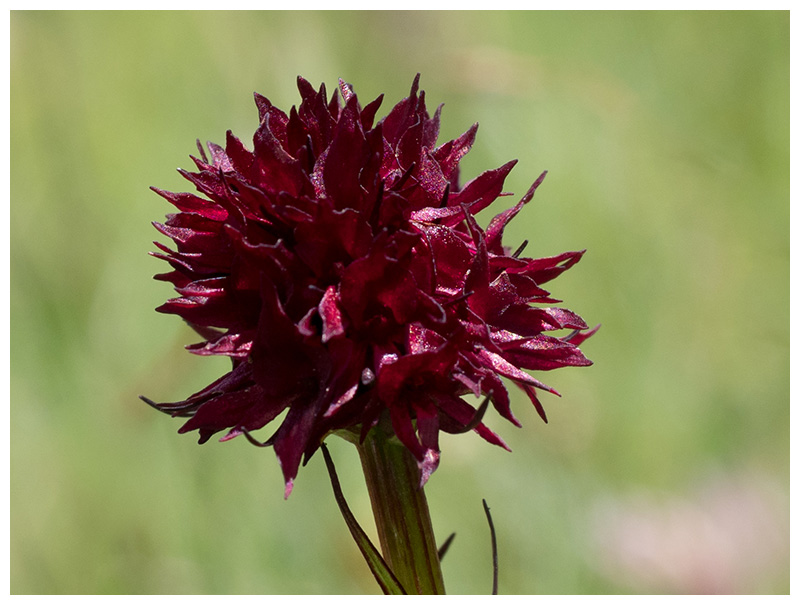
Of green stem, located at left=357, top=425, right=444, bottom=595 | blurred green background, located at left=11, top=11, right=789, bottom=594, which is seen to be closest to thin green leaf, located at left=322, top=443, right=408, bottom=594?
green stem, located at left=357, top=425, right=444, bottom=595

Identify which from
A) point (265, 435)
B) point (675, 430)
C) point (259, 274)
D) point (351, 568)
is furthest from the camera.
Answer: point (675, 430)

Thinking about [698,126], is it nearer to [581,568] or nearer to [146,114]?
[581,568]

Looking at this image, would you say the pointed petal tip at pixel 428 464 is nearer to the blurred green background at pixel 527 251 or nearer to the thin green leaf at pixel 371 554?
the thin green leaf at pixel 371 554

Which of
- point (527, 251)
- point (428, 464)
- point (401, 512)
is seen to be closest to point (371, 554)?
point (401, 512)

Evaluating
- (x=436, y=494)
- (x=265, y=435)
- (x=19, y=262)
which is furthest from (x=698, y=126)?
(x=19, y=262)

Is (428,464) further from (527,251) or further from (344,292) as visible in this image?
(527,251)

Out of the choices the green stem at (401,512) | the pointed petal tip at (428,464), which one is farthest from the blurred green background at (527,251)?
the pointed petal tip at (428,464)
